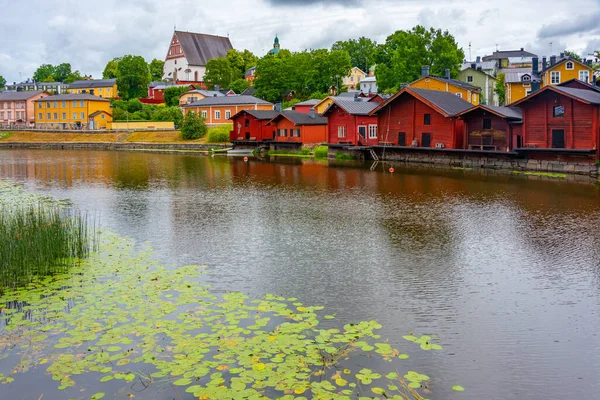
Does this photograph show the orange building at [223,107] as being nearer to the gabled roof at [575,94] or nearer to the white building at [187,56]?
the gabled roof at [575,94]

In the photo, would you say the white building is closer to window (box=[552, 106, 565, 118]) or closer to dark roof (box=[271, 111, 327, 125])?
dark roof (box=[271, 111, 327, 125])

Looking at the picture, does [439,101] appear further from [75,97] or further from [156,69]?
[156,69]

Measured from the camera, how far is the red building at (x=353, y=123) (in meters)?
57.8

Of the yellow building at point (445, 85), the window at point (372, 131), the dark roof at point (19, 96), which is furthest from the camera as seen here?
the dark roof at point (19, 96)

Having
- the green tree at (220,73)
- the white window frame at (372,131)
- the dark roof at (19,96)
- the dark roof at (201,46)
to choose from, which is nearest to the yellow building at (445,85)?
the white window frame at (372,131)

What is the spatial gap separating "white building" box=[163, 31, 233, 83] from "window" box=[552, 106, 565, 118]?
4227 inches

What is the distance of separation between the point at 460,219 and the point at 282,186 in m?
13.8

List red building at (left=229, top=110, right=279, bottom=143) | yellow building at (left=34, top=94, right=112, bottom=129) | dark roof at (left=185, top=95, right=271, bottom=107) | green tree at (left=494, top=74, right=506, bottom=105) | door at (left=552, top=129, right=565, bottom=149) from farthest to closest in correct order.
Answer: yellow building at (left=34, top=94, right=112, bottom=129) → green tree at (left=494, top=74, right=506, bottom=105) → dark roof at (left=185, top=95, right=271, bottom=107) → red building at (left=229, top=110, right=279, bottom=143) → door at (left=552, top=129, right=565, bottom=149)

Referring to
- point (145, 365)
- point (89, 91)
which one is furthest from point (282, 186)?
point (89, 91)

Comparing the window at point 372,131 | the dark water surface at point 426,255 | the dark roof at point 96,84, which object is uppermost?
the dark roof at point 96,84

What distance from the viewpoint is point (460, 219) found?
23.9 meters

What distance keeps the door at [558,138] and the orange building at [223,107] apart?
50.4 metres

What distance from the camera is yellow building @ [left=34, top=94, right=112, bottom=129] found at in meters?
99.0

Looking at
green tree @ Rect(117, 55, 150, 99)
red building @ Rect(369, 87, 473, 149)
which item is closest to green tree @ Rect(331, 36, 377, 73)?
green tree @ Rect(117, 55, 150, 99)
